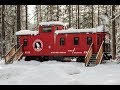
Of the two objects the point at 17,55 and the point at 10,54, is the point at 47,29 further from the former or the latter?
the point at 10,54

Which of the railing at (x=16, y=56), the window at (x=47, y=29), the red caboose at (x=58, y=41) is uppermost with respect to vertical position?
the window at (x=47, y=29)

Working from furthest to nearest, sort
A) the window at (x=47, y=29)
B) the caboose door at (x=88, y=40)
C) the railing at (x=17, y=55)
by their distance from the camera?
the window at (x=47, y=29)
the railing at (x=17, y=55)
the caboose door at (x=88, y=40)

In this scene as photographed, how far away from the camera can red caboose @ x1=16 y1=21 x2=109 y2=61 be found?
77.8 ft

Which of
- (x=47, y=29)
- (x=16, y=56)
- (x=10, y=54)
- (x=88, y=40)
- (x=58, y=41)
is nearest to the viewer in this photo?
(x=88, y=40)

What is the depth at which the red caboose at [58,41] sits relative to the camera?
2370 centimetres

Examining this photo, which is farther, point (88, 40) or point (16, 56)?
point (16, 56)

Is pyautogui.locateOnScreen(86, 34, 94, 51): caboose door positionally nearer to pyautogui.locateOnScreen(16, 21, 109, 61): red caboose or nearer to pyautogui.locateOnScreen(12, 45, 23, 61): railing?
pyautogui.locateOnScreen(16, 21, 109, 61): red caboose

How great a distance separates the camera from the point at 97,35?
23.5m

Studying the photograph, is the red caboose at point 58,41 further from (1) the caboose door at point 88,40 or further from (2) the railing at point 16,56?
(2) the railing at point 16,56

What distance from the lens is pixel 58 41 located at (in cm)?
2495

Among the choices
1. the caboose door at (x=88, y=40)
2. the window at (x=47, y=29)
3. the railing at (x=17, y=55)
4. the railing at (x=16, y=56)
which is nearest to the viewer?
the caboose door at (x=88, y=40)

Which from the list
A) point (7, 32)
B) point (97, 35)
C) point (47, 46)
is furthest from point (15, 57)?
point (7, 32)

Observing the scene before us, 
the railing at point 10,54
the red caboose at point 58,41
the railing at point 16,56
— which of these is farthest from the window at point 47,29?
the railing at point 10,54

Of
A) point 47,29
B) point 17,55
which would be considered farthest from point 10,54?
point 47,29
